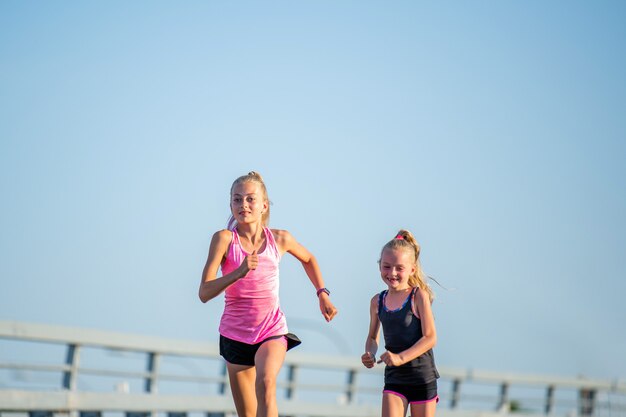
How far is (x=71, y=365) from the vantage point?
33.8ft

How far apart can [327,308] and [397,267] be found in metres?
0.58

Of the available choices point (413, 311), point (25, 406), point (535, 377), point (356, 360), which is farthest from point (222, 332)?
point (535, 377)

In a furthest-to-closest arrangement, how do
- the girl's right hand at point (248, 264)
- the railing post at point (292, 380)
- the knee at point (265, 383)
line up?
the railing post at point (292, 380) → the knee at point (265, 383) → the girl's right hand at point (248, 264)

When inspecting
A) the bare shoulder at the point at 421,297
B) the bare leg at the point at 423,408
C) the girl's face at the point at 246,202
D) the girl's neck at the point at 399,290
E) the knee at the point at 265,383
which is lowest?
the bare leg at the point at 423,408

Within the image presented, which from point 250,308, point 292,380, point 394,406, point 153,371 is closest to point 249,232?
point 250,308

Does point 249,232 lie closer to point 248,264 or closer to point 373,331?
point 248,264

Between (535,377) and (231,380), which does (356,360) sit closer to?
(535,377)

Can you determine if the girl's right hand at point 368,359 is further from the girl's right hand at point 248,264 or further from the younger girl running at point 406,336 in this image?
the girl's right hand at point 248,264

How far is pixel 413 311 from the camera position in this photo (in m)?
8.05

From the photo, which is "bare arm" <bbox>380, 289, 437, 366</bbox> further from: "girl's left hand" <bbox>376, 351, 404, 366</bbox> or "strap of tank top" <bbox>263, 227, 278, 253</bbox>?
"strap of tank top" <bbox>263, 227, 278, 253</bbox>

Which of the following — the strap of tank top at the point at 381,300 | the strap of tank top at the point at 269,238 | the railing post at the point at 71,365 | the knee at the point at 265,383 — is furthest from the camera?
the railing post at the point at 71,365

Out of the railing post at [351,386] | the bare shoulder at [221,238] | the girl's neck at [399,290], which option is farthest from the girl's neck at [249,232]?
the railing post at [351,386]

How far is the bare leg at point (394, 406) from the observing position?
800cm

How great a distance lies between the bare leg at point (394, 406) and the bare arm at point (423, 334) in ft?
1.14
